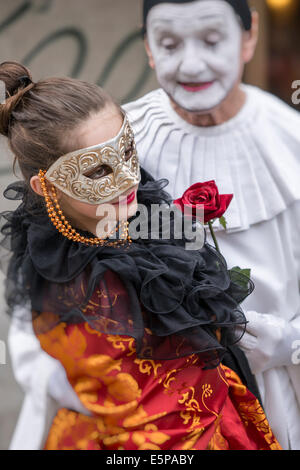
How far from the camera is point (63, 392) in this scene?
1197 millimetres

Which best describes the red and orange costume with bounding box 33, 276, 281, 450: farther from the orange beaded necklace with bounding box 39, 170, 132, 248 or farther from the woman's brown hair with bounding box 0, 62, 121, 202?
the woman's brown hair with bounding box 0, 62, 121, 202

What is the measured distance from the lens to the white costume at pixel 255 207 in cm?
133

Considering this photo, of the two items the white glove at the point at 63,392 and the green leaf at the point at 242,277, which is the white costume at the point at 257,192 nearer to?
the green leaf at the point at 242,277

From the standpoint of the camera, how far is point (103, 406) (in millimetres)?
1101

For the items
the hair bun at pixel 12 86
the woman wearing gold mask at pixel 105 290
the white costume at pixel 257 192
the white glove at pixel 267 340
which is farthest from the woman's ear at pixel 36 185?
the white glove at pixel 267 340

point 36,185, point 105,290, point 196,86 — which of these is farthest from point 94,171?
point 196,86

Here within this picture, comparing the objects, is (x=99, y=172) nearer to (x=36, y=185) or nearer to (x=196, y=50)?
(x=36, y=185)

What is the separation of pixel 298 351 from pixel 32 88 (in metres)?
0.87

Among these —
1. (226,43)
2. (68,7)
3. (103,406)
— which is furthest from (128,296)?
(68,7)

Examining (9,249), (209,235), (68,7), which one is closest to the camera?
(9,249)

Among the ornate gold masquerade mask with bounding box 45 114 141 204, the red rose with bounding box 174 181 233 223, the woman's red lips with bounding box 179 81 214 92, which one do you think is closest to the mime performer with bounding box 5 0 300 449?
the woman's red lips with bounding box 179 81 214 92

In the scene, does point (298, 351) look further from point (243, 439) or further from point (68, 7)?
point (68, 7)

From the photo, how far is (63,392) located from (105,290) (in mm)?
279

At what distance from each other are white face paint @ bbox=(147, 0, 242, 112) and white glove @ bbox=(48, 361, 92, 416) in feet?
2.21
